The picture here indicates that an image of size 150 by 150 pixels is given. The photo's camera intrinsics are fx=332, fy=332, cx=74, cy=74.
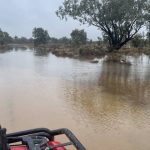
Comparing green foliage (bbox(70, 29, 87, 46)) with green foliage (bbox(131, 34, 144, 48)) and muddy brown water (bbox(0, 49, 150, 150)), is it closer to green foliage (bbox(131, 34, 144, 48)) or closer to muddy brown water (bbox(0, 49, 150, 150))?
green foliage (bbox(131, 34, 144, 48))

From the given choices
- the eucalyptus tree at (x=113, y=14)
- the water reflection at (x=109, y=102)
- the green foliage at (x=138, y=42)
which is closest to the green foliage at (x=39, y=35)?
the green foliage at (x=138, y=42)

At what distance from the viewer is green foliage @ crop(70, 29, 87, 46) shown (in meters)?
55.4

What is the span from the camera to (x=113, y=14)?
110ft

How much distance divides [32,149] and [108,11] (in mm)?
31812

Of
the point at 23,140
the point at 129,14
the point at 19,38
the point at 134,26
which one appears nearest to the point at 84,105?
the point at 23,140

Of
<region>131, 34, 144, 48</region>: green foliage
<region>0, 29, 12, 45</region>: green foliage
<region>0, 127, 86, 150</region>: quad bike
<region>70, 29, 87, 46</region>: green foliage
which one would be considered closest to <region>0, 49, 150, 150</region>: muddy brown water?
<region>0, 127, 86, 150</region>: quad bike

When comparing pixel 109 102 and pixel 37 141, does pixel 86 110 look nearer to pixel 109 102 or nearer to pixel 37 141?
pixel 109 102

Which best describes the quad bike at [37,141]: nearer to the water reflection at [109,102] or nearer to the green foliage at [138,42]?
the water reflection at [109,102]

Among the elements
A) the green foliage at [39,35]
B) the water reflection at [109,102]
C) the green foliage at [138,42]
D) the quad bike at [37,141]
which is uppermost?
the green foliage at [39,35]

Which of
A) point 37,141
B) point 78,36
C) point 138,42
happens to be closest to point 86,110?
point 37,141

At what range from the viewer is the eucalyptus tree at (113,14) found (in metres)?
32.5

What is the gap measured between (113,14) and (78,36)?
2544 cm

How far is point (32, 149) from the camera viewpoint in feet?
10.1

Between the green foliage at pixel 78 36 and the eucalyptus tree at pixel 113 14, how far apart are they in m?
18.2
